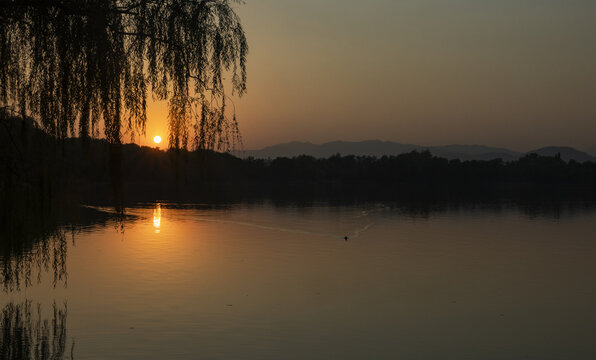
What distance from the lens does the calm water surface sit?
89.2 ft

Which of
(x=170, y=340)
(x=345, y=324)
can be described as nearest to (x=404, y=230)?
(x=345, y=324)

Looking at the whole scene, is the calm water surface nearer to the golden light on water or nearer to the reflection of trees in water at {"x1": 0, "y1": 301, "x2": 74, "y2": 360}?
the reflection of trees in water at {"x1": 0, "y1": 301, "x2": 74, "y2": 360}

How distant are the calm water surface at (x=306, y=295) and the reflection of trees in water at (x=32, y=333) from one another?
0.13m

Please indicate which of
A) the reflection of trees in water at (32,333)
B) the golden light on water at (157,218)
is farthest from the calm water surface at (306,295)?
the golden light on water at (157,218)

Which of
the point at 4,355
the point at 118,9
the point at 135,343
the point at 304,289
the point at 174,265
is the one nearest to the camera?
the point at 118,9

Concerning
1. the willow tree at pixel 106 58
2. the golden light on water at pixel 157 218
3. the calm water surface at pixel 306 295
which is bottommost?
the calm water surface at pixel 306 295

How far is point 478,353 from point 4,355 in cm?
1834

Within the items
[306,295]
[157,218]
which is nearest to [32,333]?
[306,295]

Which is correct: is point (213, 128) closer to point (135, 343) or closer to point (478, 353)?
point (135, 343)

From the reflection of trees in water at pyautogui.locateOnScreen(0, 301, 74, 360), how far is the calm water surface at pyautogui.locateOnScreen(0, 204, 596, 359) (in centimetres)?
13

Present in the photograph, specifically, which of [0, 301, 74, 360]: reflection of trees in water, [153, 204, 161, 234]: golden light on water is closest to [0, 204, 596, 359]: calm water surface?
[0, 301, 74, 360]: reflection of trees in water

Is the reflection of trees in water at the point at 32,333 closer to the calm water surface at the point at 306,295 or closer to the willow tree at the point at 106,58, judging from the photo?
the calm water surface at the point at 306,295

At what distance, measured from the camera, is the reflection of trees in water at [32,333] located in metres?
22.8

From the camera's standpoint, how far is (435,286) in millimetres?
43469
